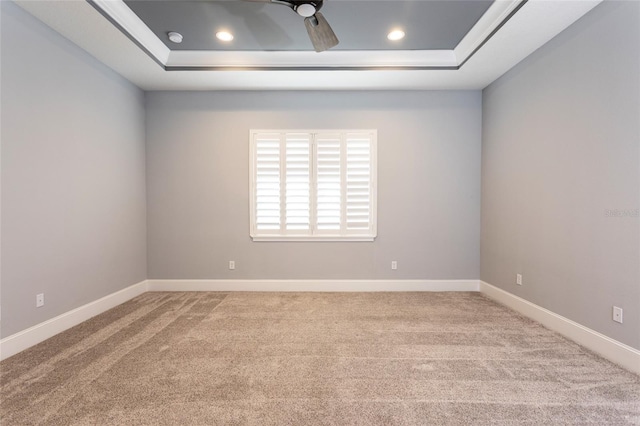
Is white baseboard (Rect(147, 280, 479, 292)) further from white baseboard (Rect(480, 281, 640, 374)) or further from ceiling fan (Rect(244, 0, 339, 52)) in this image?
ceiling fan (Rect(244, 0, 339, 52))

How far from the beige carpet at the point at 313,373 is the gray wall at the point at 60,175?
48 cm

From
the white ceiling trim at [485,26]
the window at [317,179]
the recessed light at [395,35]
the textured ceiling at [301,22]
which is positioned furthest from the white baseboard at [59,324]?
the white ceiling trim at [485,26]

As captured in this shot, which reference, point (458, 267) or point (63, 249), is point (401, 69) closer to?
point (458, 267)

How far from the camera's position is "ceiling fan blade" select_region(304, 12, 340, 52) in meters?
2.17

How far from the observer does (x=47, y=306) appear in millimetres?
2568

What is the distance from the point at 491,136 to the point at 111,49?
450 centimetres

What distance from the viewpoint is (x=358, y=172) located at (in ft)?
12.8

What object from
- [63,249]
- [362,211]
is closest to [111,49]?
[63,249]

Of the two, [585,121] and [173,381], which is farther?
[585,121]

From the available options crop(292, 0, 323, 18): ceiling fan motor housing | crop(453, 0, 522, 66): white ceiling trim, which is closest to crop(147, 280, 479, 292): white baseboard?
crop(453, 0, 522, 66): white ceiling trim

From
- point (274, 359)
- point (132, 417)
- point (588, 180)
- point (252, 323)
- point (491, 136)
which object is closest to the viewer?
point (132, 417)

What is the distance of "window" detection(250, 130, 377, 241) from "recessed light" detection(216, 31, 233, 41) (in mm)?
1184

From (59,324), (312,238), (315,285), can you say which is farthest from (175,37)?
(315,285)

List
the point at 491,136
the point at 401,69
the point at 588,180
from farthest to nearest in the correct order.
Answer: the point at 491,136
the point at 401,69
the point at 588,180
